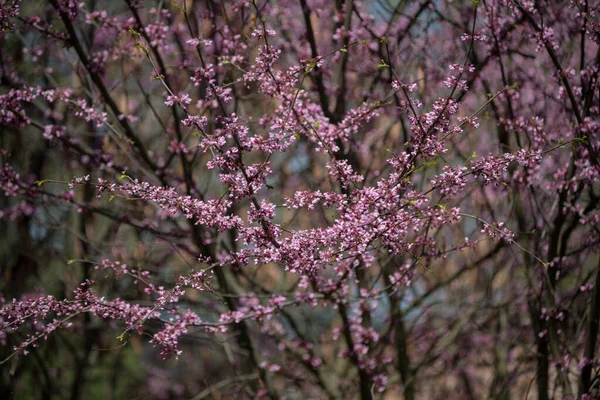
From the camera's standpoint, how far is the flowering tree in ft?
13.8

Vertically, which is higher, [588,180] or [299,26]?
[299,26]

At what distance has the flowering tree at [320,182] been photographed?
420 cm

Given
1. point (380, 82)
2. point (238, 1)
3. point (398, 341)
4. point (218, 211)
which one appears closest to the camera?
point (218, 211)

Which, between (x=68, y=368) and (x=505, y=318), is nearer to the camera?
(x=505, y=318)

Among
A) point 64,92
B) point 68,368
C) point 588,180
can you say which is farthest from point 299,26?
point 68,368

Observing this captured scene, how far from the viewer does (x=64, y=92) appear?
18.3 feet

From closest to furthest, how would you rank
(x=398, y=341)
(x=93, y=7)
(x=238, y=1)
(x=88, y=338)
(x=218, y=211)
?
(x=218, y=211), (x=238, y=1), (x=398, y=341), (x=93, y=7), (x=88, y=338)

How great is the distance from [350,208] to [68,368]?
28.7 ft

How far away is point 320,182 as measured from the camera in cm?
815

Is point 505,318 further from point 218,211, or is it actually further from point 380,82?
point 218,211

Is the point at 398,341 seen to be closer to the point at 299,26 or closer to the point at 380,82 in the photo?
the point at 380,82

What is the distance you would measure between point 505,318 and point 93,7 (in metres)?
6.54

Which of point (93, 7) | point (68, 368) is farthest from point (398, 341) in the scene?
point (68, 368)

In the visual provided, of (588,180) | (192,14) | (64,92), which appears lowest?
(588,180)
